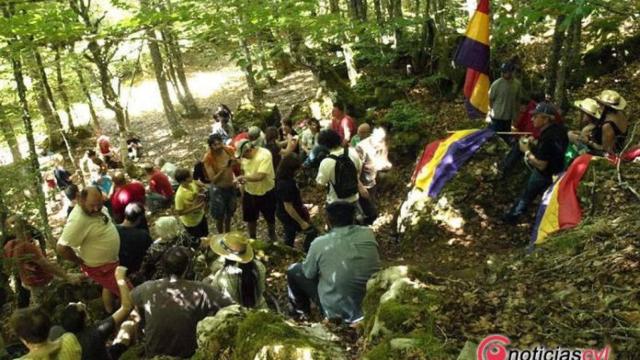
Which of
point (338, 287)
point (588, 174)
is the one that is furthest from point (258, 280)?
point (588, 174)

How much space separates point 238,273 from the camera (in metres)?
4.69

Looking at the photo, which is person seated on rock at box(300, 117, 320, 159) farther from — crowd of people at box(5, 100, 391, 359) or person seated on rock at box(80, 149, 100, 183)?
person seated on rock at box(80, 149, 100, 183)

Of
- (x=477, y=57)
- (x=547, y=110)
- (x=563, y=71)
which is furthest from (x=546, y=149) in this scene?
(x=563, y=71)

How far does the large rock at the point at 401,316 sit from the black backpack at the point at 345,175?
8.39 ft

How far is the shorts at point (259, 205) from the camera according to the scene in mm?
7645

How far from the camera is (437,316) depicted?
343cm

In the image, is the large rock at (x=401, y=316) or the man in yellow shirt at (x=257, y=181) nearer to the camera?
the large rock at (x=401, y=316)

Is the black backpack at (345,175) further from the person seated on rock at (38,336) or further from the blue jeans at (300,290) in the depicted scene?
the person seated on rock at (38,336)

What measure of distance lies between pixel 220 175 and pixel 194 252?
1621 millimetres

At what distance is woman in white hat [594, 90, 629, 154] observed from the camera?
5797 millimetres

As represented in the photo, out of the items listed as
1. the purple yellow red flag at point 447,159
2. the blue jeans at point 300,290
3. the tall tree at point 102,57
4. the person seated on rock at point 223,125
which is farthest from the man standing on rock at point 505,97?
the tall tree at point 102,57

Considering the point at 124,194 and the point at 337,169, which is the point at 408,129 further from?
the point at 124,194

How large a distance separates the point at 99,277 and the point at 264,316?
3395 millimetres

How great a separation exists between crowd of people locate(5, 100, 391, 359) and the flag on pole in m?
1.68
